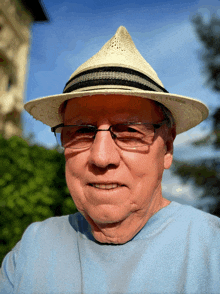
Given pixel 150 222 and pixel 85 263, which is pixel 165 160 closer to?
pixel 150 222

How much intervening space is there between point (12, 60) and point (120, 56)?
13.3 metres

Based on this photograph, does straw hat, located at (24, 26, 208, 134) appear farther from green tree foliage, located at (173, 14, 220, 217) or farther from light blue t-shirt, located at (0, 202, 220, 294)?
green tree foliage, located at (173, 14, 220, 217)

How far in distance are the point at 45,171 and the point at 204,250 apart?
3.20 meters

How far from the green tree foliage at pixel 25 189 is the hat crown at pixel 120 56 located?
2.71 metres

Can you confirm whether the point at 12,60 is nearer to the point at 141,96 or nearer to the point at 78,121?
the point at 78,121

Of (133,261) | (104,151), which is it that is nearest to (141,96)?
(104,151)

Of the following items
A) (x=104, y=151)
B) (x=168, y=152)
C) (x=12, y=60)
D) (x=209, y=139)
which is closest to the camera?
(x=104, y=151)

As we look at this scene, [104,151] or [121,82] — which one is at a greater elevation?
[121,82]

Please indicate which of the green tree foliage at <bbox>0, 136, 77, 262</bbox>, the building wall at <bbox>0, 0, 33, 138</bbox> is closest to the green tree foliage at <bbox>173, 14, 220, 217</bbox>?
the green tree foliage at <bbox>0, 136, 77, 262</bbox>

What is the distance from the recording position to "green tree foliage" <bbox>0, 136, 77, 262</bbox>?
11.5 feet

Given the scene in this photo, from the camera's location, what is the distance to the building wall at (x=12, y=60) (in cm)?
1183

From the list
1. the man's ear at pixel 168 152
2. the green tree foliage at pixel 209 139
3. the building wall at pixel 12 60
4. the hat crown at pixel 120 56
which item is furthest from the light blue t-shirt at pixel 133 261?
the building wall at pixel 12 60

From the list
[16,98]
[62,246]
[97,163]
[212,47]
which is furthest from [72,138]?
[16,98]

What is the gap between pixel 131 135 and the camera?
132 cm
